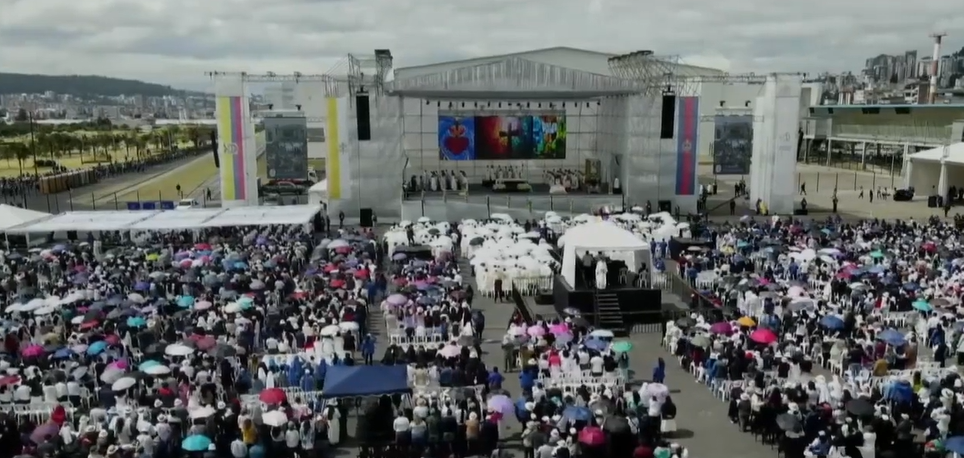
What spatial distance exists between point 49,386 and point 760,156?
3468 cm

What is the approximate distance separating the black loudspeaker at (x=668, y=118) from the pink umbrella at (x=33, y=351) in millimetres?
27878

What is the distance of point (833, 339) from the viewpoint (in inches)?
645

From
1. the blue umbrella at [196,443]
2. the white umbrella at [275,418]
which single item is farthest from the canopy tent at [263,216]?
the blue umbrella at [196,443]

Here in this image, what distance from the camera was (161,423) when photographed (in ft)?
37.9

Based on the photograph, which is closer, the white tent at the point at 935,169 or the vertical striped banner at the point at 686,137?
the vertical striped banner at the point at 686,137

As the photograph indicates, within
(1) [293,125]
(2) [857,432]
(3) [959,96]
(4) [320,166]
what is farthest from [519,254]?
(3) [959,96]

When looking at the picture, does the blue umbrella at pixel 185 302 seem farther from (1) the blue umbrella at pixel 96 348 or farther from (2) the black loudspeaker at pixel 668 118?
(2) the black loudspeaker at pixel 668 118

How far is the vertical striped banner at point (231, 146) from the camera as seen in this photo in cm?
3691

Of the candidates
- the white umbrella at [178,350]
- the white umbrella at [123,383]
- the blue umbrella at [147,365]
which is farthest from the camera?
the white umbrella at [178,350]

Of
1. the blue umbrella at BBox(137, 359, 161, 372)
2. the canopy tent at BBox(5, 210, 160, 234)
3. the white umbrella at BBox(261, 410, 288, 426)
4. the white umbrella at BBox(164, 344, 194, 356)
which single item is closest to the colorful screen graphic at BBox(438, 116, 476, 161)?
the canopy tent at BBox(5, 210, 160, 234)

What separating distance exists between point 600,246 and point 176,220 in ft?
55.5

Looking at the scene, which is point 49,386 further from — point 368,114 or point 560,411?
point 368,114

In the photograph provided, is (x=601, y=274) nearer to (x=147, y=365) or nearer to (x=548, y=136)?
(x=147, y=365)

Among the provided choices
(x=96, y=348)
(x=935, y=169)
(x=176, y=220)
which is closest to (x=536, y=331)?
(x=96, y=348)
